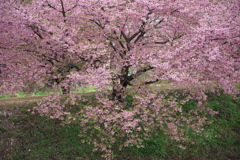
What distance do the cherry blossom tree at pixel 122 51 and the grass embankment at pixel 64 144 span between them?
0.76 m

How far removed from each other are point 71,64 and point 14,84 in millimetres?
2280

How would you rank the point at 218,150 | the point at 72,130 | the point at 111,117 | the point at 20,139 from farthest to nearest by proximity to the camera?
1. the point at 218,150
2. the point at 72,130
3. the point at 20,139
4. the point at 111,117

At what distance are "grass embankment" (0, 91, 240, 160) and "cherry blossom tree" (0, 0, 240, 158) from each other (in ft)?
2.50

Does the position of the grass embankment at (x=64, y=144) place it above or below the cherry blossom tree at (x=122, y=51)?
below

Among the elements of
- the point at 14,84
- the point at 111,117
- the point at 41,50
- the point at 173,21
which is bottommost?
the point at 111,117

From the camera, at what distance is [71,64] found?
24.2ft

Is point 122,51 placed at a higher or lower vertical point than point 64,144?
higher

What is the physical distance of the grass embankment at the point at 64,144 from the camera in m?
6.76

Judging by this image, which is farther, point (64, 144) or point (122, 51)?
point (122, 51)

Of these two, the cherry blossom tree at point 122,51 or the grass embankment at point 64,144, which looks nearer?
the cherry blossom tree at point 122,51

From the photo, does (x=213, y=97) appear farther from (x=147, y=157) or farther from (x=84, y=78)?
(x=84, y=78)

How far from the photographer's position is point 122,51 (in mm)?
7875

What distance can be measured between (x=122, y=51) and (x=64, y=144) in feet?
14.2

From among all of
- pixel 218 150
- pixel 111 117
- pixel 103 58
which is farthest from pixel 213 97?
pixel 111 117
